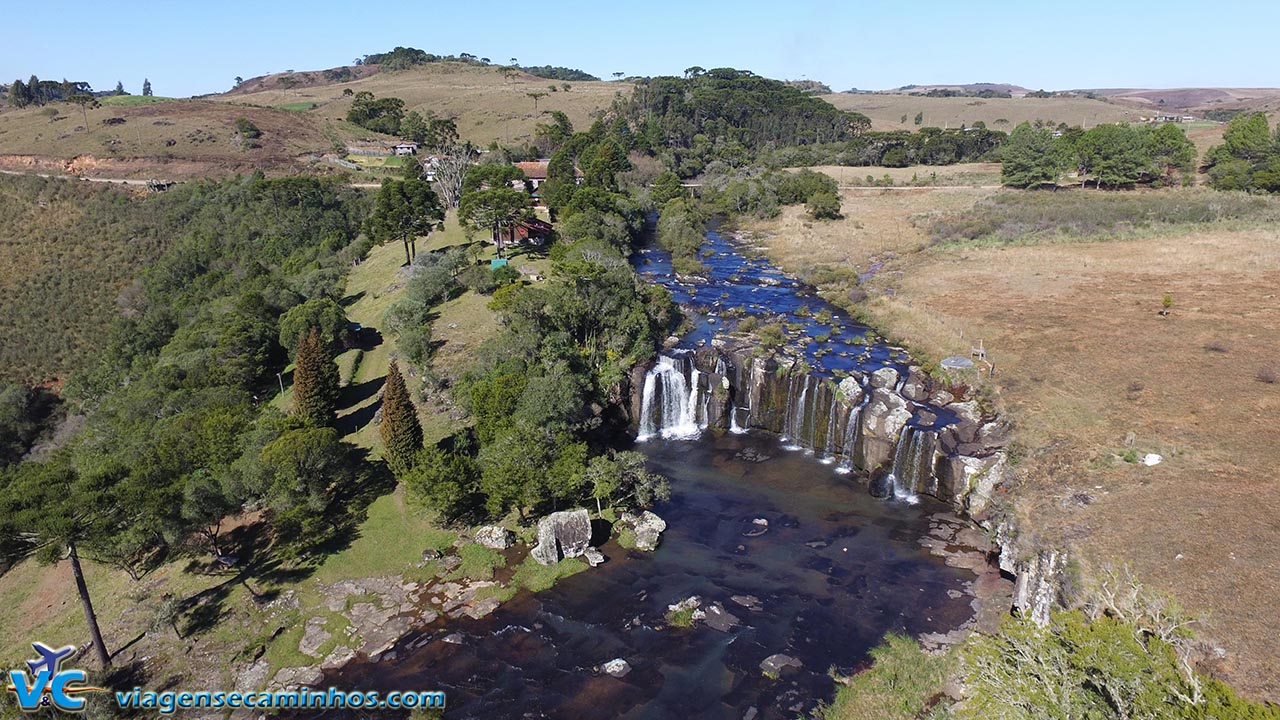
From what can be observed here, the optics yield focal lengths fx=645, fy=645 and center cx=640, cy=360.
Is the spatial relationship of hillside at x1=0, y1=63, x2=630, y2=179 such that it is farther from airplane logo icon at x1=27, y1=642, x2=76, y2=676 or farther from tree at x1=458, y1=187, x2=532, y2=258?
airplane logo icon at x1=27, y1=642, x2=76, y2=676

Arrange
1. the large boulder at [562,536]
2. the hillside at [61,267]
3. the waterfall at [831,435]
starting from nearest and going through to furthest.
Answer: the large boulder at [562,536] < the waterfall at [831,435] < the hillside at [61,267]

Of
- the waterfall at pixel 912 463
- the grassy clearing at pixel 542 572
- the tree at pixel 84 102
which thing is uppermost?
the tree at pixel 84 102

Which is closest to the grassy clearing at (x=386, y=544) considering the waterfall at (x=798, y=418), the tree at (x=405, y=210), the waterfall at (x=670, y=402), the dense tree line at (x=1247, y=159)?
the waterfall at (x=670, y=402)

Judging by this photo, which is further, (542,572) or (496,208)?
(496,208)

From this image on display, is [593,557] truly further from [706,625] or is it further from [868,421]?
[868,421]

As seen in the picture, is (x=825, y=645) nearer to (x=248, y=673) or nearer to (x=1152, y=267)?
(x=248, y=673)

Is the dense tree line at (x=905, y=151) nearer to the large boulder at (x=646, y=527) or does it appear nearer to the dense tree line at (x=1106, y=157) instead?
the dense tree line at (x=1106, y=157)

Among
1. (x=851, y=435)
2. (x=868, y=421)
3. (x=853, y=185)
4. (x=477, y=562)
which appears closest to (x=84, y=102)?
(x=853, y=185)

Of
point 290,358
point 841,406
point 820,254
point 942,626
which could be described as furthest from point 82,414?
point 820,254
